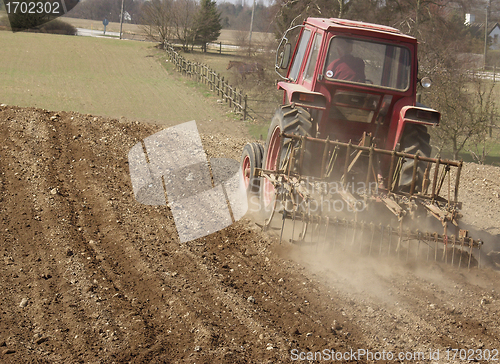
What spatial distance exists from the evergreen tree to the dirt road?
A: 105 ft

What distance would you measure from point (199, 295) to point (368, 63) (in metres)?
3.20

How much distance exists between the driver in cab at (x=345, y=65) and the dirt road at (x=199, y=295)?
A: 1979 mm

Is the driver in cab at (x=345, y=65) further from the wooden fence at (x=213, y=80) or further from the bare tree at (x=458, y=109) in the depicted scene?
the wooden fence at (x=213, y=80)

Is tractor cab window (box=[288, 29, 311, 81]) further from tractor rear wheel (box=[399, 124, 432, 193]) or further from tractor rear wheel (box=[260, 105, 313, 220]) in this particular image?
tractor rear wheel (box=[399, 124, 432, 193])

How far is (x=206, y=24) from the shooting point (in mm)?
36969

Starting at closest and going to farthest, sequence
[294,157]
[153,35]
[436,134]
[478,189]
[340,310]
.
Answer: [340,310]
[294,157]
[478,189]
[436,134]
[153,35]

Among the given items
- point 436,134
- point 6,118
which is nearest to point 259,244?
point 6,118

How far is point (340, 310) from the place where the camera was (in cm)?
409

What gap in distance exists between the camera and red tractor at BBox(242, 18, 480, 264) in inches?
195

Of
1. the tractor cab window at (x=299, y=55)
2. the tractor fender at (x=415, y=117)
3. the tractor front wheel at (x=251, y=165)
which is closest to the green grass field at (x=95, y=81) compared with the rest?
the tractor front wheel at (x=251, y=165)

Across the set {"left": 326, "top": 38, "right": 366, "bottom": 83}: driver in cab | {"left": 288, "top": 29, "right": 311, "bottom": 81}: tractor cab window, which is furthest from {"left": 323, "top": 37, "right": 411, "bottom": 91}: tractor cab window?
{"left": 288, "top": 29, "right": 311, "bottom": 81}: tractor cab window

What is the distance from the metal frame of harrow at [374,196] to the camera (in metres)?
4.55

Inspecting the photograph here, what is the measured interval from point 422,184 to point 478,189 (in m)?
3.61

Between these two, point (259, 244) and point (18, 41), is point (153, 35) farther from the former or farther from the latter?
point (259, 244)
